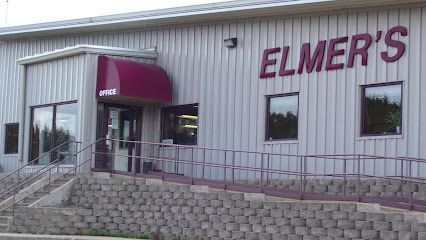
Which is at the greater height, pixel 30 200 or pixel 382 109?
pixel 382 109

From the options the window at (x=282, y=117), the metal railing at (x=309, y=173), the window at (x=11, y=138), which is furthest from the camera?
the window at (x=11, y=138)

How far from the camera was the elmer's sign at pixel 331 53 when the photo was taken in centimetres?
1661

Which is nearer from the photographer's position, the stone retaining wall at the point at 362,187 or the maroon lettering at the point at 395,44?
the stone retaining wall at the point at 362,187

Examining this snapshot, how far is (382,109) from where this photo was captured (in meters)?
16.9

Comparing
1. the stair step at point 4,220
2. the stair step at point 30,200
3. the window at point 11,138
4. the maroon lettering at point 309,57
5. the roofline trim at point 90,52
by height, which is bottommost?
the stair step at point 4,220

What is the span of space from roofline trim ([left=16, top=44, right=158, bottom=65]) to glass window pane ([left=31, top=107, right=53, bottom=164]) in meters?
1.57

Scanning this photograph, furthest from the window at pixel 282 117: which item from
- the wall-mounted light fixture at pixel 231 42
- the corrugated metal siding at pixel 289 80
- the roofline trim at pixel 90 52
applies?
the roofline trim at pixel 90 52

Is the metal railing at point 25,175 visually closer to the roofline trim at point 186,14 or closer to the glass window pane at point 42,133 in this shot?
the glass window pane at point 42,133

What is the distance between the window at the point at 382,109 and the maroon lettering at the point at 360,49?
656mm

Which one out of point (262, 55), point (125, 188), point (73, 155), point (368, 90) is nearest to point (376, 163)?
point (368, 90)

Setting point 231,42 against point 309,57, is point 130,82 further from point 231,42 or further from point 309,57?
point 309,57

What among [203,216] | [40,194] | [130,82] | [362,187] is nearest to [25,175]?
[40,194]

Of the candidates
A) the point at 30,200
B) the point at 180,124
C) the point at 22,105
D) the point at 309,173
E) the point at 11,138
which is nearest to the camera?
the point at 309,173

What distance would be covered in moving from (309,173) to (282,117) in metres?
2.84
